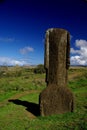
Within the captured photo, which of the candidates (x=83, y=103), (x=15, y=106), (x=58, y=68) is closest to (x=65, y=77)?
(x=58, y=68)

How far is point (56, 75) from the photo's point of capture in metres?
10.3

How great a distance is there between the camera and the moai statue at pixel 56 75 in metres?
10.1

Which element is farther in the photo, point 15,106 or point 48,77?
point 15,106

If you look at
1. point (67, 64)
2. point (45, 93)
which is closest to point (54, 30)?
point (67, 64)

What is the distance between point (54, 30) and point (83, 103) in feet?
13.1

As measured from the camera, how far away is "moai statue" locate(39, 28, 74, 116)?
1009cm

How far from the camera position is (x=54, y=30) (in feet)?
34.3

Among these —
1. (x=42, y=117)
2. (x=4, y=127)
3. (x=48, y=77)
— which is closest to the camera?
(x=4, y=127)

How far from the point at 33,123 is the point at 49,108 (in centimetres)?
143

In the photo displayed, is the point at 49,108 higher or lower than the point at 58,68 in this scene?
lower

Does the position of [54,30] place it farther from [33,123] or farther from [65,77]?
[33,123]

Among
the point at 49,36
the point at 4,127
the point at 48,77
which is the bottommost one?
the point at 4,127

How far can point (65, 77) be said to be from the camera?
10.4 m

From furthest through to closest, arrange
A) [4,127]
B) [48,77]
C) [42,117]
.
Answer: [48,77] < [42,117] < [4,127]
